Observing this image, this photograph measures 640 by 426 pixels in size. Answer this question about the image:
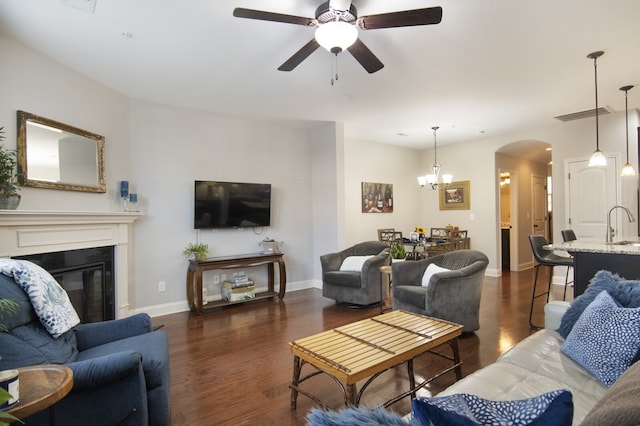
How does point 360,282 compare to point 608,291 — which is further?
point 360,282

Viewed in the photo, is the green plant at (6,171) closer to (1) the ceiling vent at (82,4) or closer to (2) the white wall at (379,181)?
(1) the ceiling vent at (82,4)

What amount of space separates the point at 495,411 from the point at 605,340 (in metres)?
1.21

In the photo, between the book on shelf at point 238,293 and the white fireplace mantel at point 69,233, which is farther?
the book on shelf at point 238,293

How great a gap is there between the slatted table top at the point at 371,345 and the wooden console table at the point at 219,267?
246 centimetres

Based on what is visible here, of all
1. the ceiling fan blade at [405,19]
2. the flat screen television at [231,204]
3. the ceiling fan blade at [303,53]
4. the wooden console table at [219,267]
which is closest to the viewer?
the ceiling fan blade at [405,19]

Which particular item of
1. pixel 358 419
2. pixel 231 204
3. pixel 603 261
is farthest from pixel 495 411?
pixel 231 204

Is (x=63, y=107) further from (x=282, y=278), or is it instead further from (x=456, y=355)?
(x=456, y=355)

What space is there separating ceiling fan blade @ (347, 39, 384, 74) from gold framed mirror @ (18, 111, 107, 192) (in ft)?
9.09

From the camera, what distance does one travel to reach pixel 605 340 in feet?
5.16

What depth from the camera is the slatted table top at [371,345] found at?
1.77 meters

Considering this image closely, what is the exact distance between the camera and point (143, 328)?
2311 mm

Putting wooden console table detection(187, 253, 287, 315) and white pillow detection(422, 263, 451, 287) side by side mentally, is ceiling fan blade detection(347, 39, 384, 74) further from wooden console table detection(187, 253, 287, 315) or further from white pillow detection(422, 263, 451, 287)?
wooden console table detection(187, 253, 287, 315)

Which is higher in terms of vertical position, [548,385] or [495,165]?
[495,165]

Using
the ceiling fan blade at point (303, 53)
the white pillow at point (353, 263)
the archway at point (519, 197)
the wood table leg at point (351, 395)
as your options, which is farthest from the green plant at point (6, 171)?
the archway at point (519, 197)
